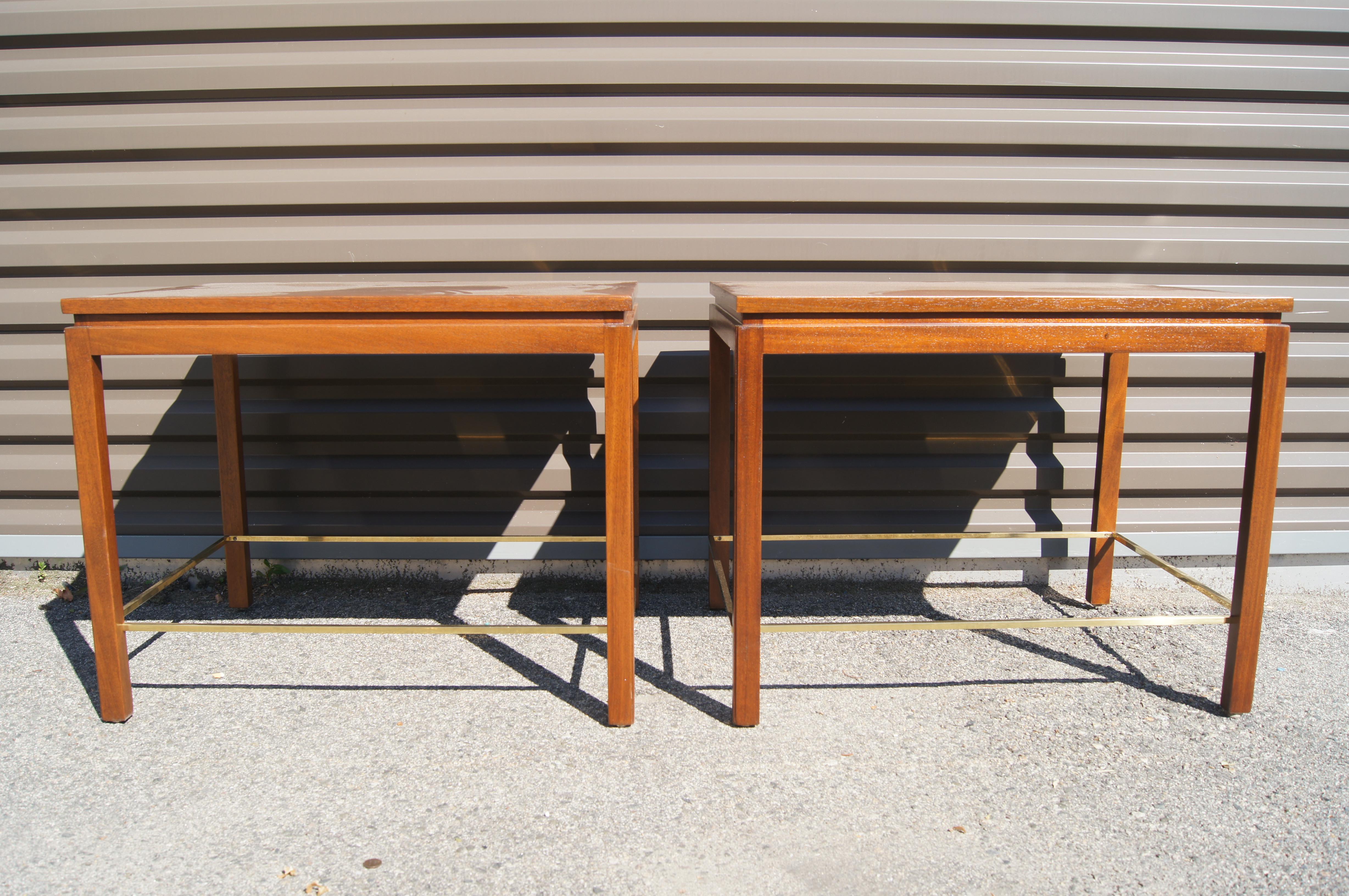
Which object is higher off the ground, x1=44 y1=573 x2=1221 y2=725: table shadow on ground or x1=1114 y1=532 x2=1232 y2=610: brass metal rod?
x1=1114 y1=532 x2=1232 y2=610: brass metal rod

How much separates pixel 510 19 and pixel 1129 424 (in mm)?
2521

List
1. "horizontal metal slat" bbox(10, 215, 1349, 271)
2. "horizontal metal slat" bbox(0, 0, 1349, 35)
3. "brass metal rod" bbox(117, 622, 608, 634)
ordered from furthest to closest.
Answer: "horizontal metal slat" bbox(10, 215, 1349, 271) < "horizontal metal slat" bbox(0, 0, 1349, 35) < "brass metal rod" bbox(117, 622, 608, 634)

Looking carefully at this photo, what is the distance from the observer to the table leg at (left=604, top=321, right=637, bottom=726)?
2.01 m

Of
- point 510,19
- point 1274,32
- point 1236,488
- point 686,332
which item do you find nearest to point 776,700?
point 686,332

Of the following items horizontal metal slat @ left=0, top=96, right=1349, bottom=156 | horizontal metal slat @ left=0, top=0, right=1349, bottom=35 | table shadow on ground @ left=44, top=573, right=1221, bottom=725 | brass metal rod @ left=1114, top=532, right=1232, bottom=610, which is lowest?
table shadow on ground @ left=44, top=573, right=1221, bottom=725

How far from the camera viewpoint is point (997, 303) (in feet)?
6.54

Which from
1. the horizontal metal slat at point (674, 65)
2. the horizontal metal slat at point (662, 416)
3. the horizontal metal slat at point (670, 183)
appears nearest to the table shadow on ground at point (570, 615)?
the horizontal metal slat at point (662, 416)

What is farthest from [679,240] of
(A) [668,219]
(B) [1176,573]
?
(B) [1176,573]

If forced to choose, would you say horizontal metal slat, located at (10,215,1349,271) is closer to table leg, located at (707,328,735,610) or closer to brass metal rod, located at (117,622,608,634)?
table leg, located at (707,328,735,610)

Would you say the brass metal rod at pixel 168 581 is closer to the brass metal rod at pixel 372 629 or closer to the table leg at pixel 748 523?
the brass metal rod at pixel 372 629

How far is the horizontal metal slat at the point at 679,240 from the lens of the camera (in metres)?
2.92

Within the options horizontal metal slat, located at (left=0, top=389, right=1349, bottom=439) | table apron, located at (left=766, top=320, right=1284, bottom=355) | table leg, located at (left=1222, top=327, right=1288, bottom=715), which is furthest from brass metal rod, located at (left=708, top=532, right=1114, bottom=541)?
table apron, located at (left=766, top=320, right=1284, bottom=355)

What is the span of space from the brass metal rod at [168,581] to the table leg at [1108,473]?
2847 millimetres

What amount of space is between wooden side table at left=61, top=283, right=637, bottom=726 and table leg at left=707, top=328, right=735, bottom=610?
0.55 meters
